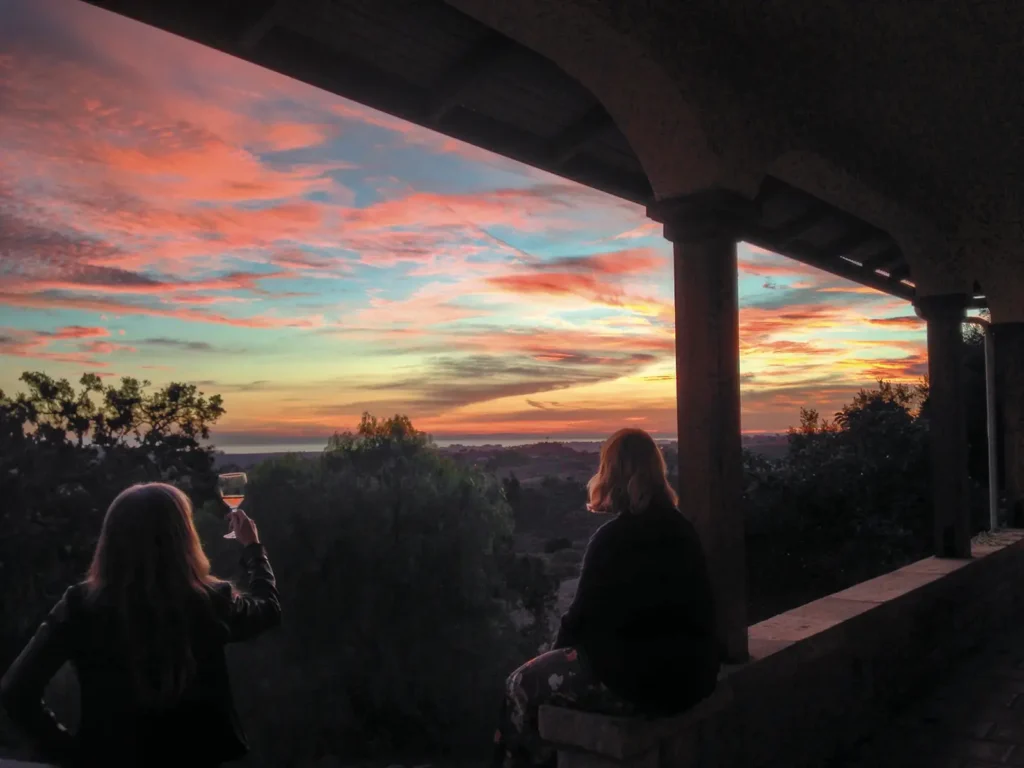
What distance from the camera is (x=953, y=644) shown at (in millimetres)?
4727

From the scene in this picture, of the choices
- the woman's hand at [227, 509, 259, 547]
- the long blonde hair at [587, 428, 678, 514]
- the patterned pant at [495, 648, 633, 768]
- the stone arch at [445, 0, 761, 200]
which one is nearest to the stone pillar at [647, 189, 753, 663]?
the stone arch at [445, 0, 761, 200]

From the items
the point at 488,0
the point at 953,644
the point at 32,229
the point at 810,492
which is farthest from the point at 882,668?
the point at 32,229

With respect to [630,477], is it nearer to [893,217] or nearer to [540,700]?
[540,700]

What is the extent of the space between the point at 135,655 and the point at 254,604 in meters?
0.32

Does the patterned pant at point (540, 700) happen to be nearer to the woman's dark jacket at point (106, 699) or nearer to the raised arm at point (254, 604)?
the raised arm at point (254, 604)

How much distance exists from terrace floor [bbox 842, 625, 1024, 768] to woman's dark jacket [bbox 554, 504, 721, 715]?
156 centimetres

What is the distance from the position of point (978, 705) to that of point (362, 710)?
1479 centimetres

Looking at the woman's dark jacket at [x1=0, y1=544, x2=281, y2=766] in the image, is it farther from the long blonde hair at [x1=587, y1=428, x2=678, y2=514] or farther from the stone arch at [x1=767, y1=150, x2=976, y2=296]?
the stone arch at [x1=767, y1=150, x2=976, y2=296]

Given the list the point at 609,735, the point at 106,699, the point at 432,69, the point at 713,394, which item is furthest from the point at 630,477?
the point at 432,69

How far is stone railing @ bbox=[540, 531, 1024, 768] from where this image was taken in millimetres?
2299

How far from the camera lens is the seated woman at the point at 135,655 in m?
1.68

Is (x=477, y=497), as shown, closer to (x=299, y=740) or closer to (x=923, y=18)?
(x=299, y=740)

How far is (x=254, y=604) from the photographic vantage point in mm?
1976

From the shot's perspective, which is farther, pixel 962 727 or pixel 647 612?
pixel 962 727
